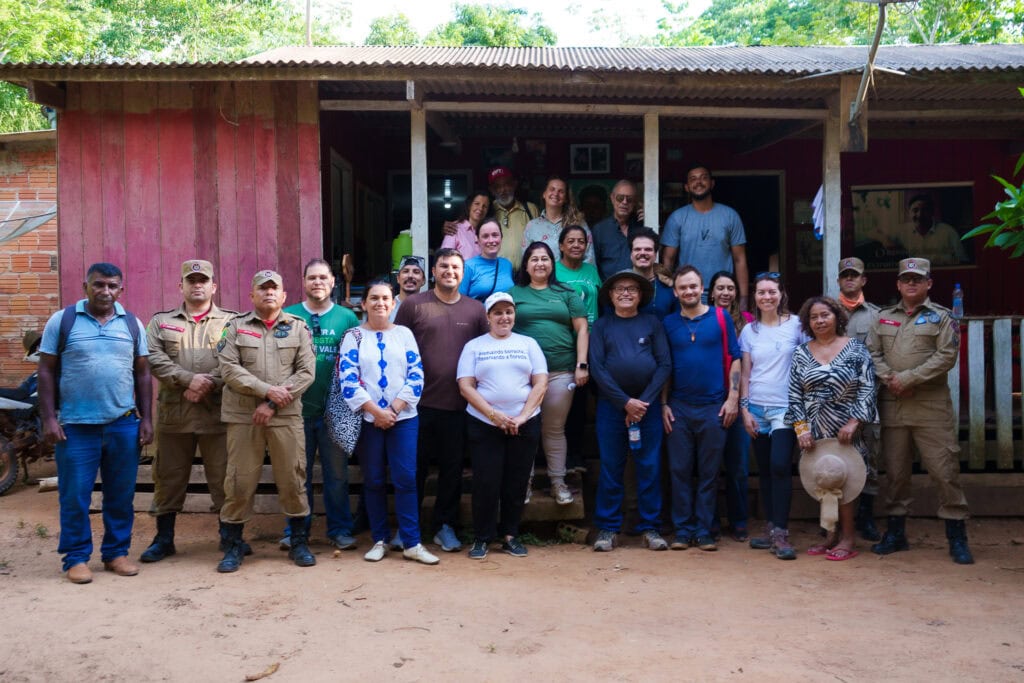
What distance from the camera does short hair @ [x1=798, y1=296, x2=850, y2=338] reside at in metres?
5.77

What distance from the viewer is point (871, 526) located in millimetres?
6281

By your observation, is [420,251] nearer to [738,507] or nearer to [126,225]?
[126,225]

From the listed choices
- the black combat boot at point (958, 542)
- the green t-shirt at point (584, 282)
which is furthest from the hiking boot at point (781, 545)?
the green t-shirt at point (584, 282)

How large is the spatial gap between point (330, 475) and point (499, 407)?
119 cm

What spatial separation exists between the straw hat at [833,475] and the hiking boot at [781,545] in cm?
28

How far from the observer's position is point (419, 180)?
23.3 ft

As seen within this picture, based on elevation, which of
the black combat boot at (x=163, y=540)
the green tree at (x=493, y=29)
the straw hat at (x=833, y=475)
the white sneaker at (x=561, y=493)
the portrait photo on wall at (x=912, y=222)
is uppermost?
the green tree at (x=493, y=29)

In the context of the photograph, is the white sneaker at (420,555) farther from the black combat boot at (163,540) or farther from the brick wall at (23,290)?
the brick wall at (23,290)

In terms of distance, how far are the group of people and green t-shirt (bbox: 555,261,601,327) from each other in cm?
2

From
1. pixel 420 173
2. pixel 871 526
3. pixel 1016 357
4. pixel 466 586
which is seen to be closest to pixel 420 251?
pixel 420 173

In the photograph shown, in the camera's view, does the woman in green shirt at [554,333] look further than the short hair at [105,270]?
Yes

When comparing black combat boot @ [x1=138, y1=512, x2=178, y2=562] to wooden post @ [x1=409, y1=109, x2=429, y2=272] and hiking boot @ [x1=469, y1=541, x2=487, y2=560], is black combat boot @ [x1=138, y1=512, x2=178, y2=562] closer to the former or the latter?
hiking boot @ [x1=469, y1=541, x2=487, y2=560]

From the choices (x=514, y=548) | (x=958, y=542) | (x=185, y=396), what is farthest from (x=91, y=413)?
(x=958, y=542)

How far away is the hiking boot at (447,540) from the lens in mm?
5891
